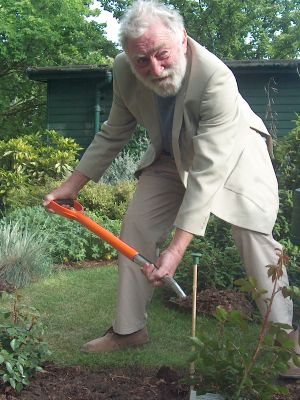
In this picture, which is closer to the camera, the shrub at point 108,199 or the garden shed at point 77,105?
the shrub at point 108,199

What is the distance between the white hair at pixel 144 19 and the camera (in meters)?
2.72

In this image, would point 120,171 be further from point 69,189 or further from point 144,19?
point 144,19

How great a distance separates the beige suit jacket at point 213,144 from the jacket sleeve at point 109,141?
184 millimetres

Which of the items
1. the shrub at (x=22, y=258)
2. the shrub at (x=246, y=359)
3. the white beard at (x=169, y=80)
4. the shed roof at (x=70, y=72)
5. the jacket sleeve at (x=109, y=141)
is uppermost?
the shed roof at (x=70, y=72)

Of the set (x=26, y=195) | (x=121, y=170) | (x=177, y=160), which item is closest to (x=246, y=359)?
(x=177, y=160)

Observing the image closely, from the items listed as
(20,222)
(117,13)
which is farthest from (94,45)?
(20,222)

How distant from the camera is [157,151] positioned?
346cm

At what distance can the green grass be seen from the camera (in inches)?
133

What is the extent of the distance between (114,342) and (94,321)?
75cm

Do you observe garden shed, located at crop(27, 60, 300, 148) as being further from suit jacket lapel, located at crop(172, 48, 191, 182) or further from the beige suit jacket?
suit jacket lapel, located at crop(172, 48, 191, 182)

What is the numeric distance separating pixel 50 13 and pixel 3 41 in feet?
5.41

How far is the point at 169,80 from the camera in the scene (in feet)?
9.46

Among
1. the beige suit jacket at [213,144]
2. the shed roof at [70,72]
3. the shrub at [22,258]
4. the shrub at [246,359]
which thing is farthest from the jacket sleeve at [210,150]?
the shed roof at [70,72]

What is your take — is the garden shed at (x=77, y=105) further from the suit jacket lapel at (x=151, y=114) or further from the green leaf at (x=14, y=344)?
the green leaf at (x=14, y=344)
